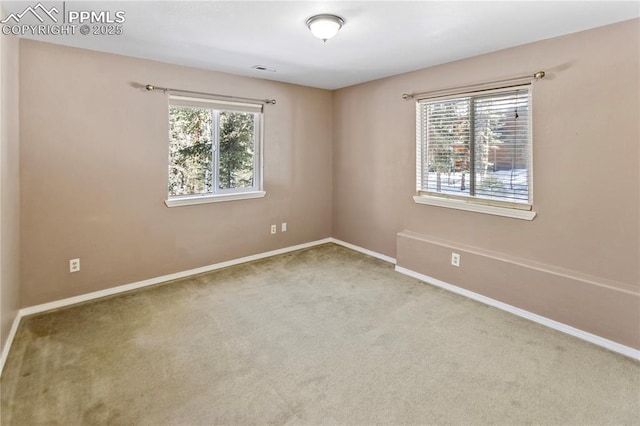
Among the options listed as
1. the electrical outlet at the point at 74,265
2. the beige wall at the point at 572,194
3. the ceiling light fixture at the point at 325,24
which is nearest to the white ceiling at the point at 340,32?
the ceiling light fixture at the point at 325,24

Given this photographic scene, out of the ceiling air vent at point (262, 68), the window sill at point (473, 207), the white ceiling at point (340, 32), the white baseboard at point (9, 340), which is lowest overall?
the white baseboard at point (9, 340)

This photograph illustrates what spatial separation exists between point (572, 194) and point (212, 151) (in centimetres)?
342

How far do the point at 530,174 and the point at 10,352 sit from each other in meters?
4.02

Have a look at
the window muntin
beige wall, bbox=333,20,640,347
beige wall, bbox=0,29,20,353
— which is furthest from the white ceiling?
the window muntin

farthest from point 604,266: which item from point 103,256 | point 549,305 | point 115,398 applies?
point 103,256

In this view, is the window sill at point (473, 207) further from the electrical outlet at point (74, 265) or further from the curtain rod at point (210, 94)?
the electrical outlet at point (74, 265)

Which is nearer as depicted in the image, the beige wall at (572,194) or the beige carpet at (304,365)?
the beige carpet at (304,365)

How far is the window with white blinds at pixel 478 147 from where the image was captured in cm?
298

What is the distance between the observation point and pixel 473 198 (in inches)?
132

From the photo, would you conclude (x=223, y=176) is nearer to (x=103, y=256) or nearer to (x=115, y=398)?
(x=103, y=256)

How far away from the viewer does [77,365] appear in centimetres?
216

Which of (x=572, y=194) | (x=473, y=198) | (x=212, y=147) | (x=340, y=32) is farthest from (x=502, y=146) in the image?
(x=212, y=147)

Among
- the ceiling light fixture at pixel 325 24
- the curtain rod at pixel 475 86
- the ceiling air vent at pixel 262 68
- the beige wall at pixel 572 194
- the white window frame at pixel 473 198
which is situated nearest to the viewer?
the ceiling light fixture at pixel 325 24

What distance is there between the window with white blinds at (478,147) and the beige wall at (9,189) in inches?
136
